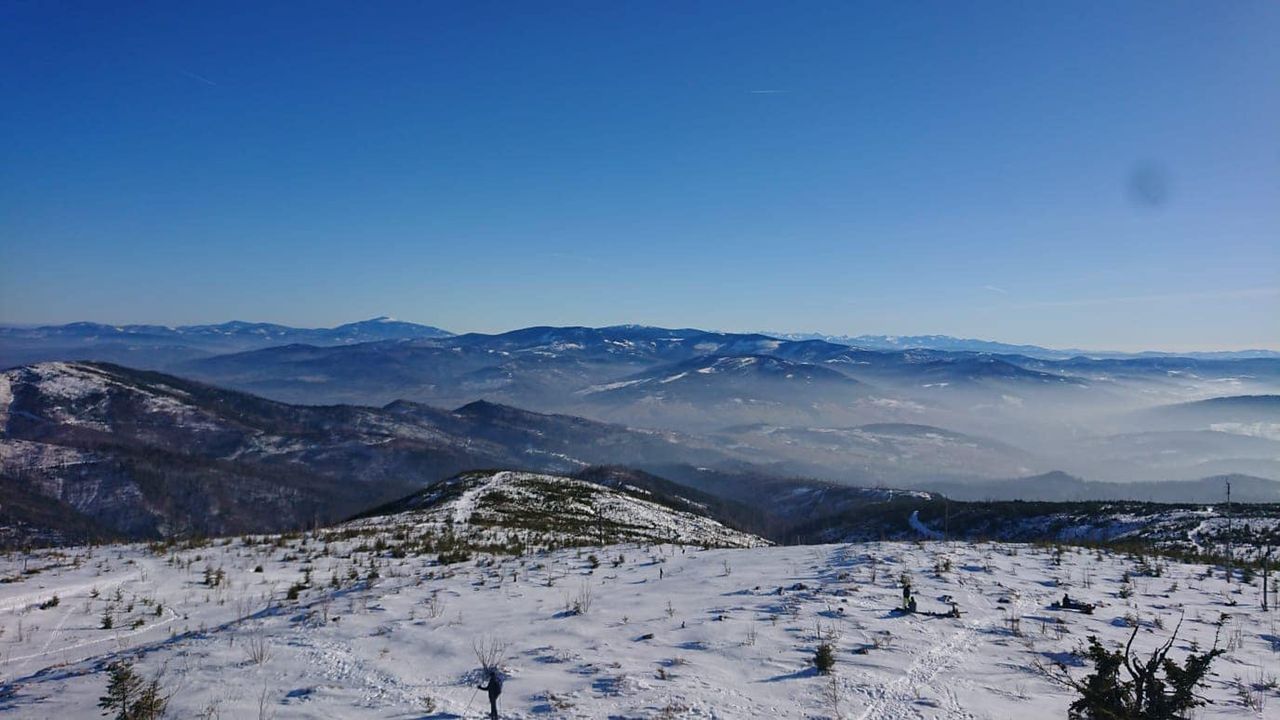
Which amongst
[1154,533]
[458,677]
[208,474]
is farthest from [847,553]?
[208,474]

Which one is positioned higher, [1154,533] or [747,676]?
[747,676]

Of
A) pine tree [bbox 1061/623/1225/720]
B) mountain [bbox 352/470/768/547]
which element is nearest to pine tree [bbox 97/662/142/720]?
pine tree [bbox 1061/623/1225/720]

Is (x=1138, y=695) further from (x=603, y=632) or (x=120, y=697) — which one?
(x=120, y=697)

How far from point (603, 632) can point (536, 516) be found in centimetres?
2511

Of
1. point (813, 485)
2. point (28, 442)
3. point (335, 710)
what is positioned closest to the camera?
point (335, 710)

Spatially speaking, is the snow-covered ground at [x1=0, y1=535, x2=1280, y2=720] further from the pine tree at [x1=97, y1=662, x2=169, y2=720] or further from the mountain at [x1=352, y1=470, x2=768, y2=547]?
the mountain at [x1=352, y1=470, x2=768, y2=547]

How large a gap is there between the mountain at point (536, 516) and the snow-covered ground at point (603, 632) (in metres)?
8.23

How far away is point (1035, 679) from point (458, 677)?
7062 millimetres

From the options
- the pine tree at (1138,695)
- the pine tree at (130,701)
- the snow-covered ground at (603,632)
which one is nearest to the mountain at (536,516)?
the snow-covered ground at (603,632)

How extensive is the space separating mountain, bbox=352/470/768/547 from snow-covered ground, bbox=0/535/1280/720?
8227 mm

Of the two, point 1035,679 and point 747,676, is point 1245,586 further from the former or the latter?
point 747,676

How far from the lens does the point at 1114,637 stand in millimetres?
9250

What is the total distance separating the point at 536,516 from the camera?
33.3 metres

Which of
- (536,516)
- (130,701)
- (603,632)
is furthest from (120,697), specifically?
(536,516)
